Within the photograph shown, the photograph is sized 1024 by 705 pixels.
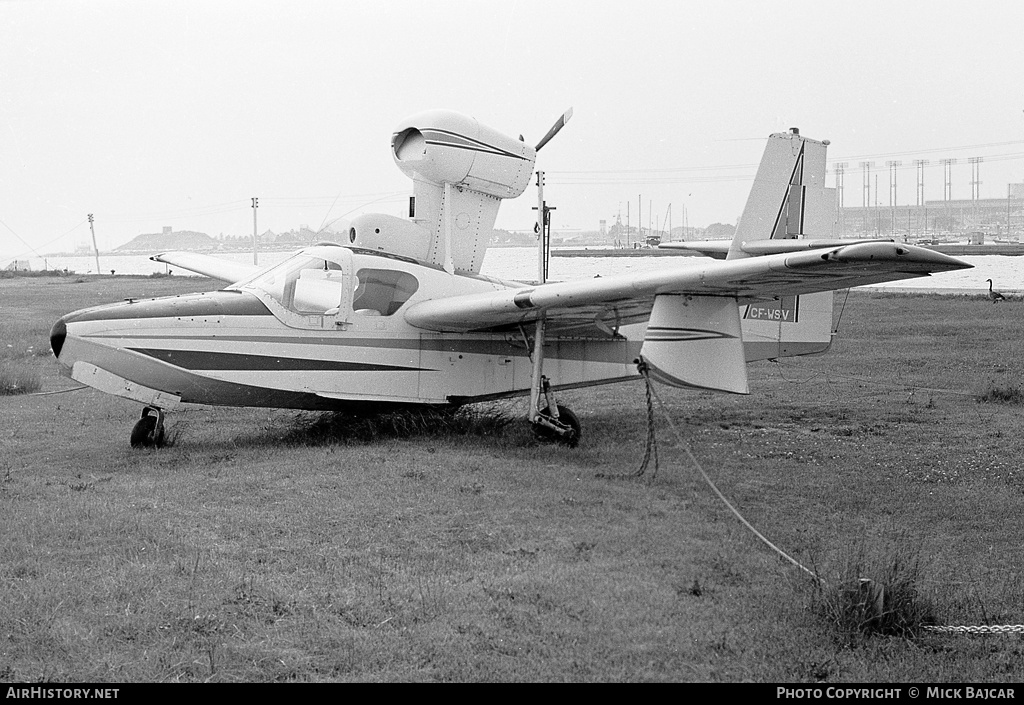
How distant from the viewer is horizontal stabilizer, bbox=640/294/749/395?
9.48 metres

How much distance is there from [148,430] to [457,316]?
3.68m

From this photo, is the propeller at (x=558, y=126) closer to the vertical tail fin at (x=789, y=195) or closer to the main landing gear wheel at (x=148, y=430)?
the vertical tail fin at (x=789, y=195)

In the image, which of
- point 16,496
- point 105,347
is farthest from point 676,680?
point 105,347

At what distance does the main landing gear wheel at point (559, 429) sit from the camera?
1139cm

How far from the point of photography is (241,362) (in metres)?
10.8

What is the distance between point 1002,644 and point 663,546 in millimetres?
2481

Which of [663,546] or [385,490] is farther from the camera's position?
[385,490]

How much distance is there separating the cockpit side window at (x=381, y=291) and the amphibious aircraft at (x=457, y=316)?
0.7 inches

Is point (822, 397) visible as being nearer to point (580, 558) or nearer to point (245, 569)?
point (580, 558)

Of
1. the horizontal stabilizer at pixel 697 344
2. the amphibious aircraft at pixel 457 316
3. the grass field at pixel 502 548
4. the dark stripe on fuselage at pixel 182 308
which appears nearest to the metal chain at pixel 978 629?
the grass field at pixel 502 548

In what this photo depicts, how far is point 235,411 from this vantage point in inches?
549

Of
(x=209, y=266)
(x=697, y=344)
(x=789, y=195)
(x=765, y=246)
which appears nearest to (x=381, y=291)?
(x=697, y=344)

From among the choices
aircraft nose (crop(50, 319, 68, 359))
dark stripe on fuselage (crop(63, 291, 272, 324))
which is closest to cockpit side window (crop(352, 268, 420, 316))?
dark stripe on fuselage (crop(63, 291, 272, 324))

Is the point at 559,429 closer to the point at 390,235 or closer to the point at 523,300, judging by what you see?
the point at 523,300
